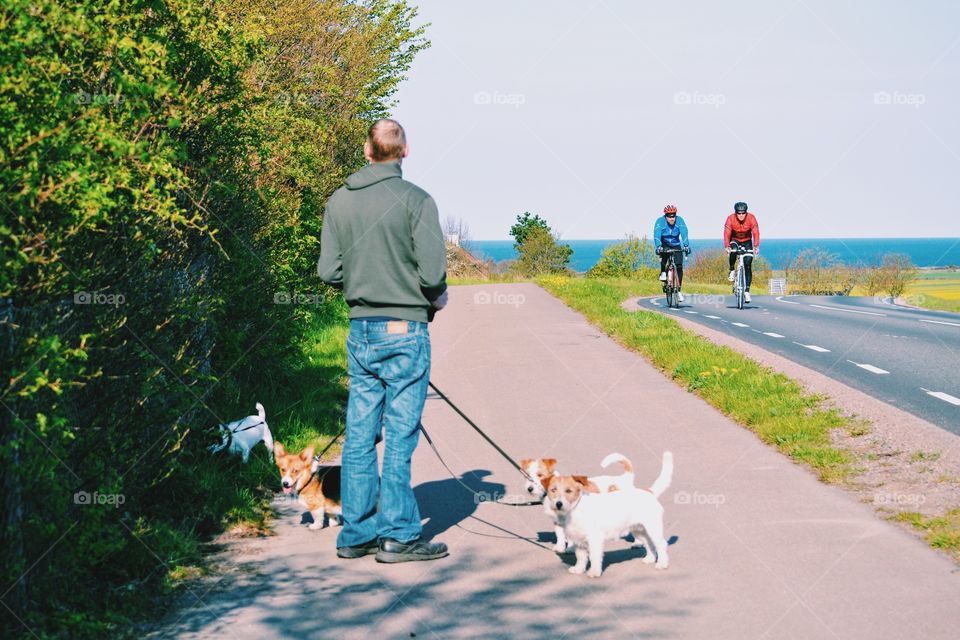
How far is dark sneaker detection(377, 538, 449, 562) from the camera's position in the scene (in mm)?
→ 5305

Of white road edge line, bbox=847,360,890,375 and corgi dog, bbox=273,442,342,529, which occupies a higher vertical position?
corgi dog, bbox=273,442,342,529

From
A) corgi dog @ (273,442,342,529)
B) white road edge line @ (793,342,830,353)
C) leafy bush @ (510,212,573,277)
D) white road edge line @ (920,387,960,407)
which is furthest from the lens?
leafy bush @ (510,212,573,277)

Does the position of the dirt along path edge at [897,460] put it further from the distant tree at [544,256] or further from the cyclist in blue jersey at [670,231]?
the distant tree at [544,256]

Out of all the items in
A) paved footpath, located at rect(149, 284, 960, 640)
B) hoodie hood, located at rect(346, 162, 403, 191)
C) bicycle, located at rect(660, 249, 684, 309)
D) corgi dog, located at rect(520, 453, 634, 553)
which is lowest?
paved footpath, located at rect(149, 284, 960, 640)

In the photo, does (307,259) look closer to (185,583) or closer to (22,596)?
(185,583)

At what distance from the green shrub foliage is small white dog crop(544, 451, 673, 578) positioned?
2.11 m

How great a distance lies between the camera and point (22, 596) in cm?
386

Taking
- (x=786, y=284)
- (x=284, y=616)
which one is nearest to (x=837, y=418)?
(x=284, y=616)

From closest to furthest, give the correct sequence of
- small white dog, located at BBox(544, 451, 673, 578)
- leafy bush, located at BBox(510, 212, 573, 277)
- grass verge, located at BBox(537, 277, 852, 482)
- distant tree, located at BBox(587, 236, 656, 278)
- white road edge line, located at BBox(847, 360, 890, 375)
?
small white dog, located at BBox(544, 451, 673, 578), grass verge, located at BBox(537, 277, 852, 482), white road edge line, located at BBox(847, 360, 890, 375), leafy bush, located at BBox(510, 212, 573, 277), distant tree, located at BBox(587, 236, 656, 278)

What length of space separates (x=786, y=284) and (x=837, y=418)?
4274 cm

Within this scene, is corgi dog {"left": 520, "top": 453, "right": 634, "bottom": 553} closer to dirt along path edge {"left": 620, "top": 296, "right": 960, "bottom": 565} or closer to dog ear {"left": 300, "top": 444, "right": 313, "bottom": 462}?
dog ear {"left": 300, "top": 444, "right": 313, "bottom": 462}

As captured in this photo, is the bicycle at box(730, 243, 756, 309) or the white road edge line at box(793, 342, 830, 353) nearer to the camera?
the white road edge line at box(793, 342, 830, 353)

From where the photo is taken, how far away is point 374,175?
5.36 m

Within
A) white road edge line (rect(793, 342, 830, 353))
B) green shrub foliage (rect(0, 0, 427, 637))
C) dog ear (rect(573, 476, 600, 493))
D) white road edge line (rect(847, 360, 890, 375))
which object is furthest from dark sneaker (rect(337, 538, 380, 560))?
white road edge line (rect(793, 342, 830, 353))
